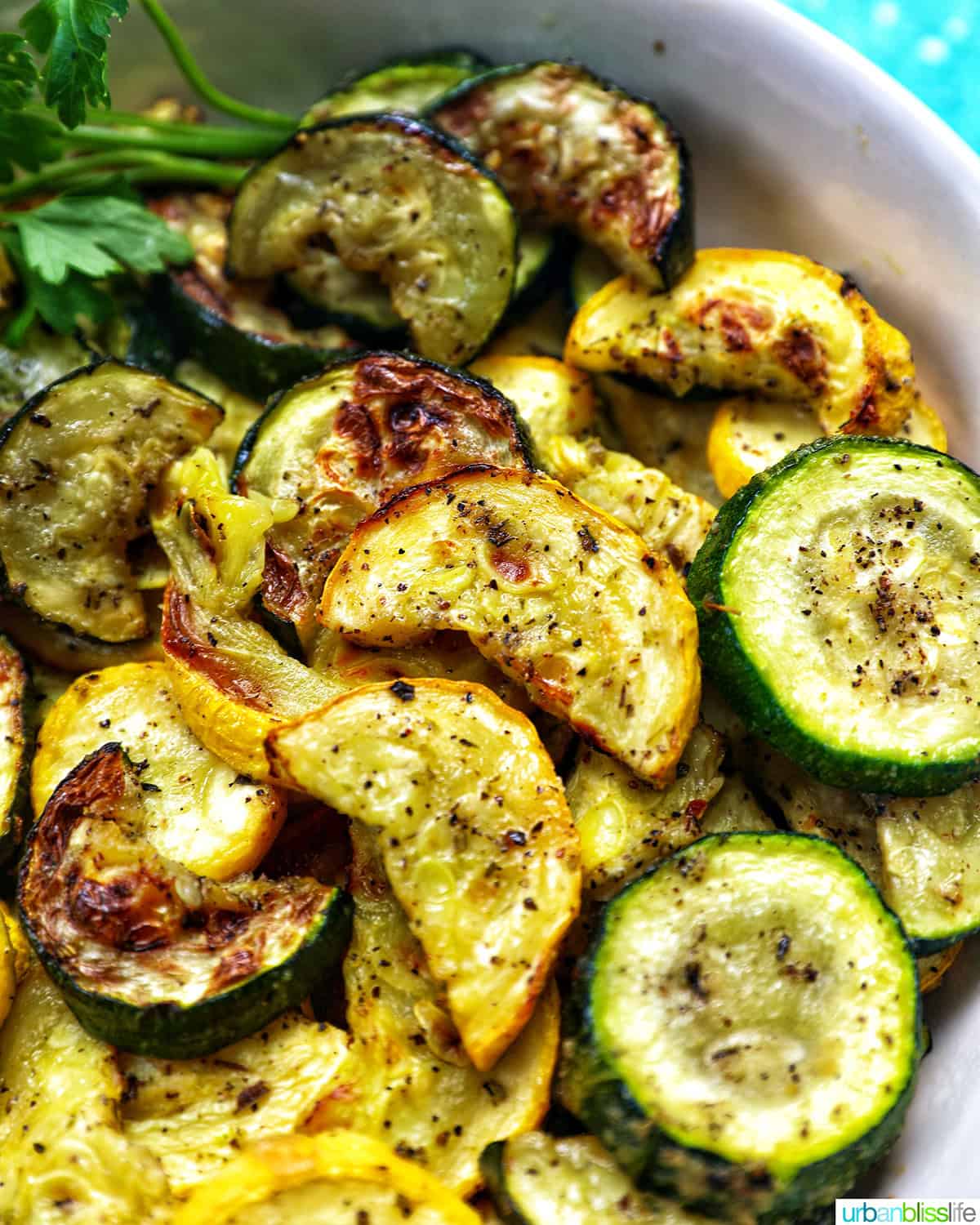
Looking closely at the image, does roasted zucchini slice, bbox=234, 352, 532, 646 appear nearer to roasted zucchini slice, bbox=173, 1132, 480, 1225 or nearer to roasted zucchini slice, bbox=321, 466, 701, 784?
roasted zucchini slice, bbox=321, 466, 701, 784

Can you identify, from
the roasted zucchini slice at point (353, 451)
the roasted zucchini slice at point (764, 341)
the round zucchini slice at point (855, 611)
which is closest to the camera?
the round zucchini slice at point (855, 611)

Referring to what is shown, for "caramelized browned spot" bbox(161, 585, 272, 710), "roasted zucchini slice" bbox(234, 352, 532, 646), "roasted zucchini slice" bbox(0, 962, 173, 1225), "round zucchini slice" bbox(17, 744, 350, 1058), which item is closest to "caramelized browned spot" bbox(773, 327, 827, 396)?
"roasted zucchini slice" bbox(234, 352, 532, 646)

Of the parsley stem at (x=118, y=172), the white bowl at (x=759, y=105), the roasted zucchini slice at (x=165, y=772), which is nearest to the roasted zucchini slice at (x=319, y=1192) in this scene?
the roasted zucchini slice at (x=165, y=772)

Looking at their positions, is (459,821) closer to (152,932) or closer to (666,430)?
(152,932)

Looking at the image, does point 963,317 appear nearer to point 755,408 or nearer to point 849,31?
point 755,408

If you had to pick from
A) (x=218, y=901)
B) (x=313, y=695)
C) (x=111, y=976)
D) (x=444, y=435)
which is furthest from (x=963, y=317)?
(x=111, y=976)

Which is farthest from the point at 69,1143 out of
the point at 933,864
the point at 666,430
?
the point at 666,430

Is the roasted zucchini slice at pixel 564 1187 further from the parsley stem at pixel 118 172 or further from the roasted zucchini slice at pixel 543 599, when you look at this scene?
the parsley stem at pixel 118 172
